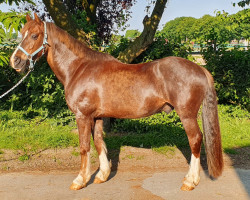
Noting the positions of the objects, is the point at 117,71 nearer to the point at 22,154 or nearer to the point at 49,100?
the point at 22,154

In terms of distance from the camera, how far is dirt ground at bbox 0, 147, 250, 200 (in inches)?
143

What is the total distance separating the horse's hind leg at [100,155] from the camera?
13.3 feet

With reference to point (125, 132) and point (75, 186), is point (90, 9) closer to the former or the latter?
point (125, 132)

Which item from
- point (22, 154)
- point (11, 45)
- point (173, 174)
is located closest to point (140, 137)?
point (173, 174)

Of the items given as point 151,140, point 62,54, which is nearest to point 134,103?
point 62,54

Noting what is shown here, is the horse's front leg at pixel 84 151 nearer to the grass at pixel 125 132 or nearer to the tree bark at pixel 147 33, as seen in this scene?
the grass at pixel 125 132

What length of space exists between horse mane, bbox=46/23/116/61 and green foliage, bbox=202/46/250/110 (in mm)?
4479

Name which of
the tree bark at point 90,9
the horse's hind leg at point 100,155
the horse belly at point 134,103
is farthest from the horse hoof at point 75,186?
the tree bark at point 90,9

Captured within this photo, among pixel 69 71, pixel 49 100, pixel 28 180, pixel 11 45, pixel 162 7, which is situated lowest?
pixel 28 180

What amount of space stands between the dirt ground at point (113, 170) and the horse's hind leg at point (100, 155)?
0.11 m

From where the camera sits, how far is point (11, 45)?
683cm

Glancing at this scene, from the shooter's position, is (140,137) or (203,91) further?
(140,137)

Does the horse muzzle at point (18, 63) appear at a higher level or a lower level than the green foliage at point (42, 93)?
higher

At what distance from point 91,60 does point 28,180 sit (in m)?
1.93
